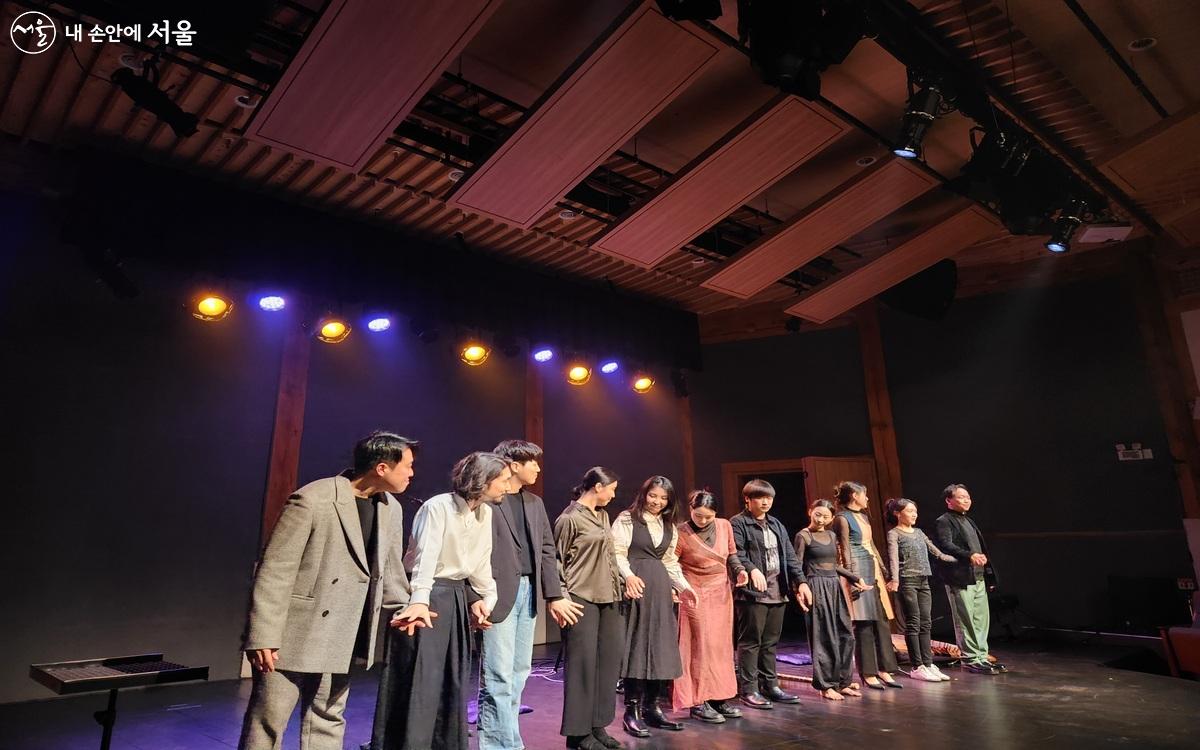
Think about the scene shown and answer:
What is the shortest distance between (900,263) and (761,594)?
3.91 metres

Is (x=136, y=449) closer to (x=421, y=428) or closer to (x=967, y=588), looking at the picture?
(x=421, y=428)

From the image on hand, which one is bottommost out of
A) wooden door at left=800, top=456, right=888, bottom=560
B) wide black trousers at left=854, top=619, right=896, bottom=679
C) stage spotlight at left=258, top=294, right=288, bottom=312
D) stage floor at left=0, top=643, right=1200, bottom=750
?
stage floor at left=0, top=643, right=1200, bottom=750

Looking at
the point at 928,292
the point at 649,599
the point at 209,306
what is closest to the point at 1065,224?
the point at 928,292

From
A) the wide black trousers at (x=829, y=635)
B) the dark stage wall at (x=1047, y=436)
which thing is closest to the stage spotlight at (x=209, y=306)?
the wide black trousers at (x=829, y=635)

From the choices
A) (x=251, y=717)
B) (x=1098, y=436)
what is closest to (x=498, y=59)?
(x=251, y=717)

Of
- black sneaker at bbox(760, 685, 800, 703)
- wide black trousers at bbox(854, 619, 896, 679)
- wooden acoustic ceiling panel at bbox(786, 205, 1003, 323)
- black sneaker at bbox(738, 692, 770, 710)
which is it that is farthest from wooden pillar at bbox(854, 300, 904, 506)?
black sneaker at bbox(738, 692, 770, 710)

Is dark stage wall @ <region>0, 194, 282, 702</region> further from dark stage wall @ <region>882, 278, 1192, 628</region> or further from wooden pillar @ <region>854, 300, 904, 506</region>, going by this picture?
dark stage wall @ <region>882, 278, 1192, 628</region>

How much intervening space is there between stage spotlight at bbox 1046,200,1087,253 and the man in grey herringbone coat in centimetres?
559

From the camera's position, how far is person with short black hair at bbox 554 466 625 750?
11.3 ft

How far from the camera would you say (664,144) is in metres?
5.71

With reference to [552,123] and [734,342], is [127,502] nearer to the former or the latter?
[552,123]

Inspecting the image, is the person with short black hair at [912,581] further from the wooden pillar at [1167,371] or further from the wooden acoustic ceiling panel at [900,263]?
the wooden pillar at [1167,371]

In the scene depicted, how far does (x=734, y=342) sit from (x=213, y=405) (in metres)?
5.89

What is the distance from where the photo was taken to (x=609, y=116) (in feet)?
14.9
